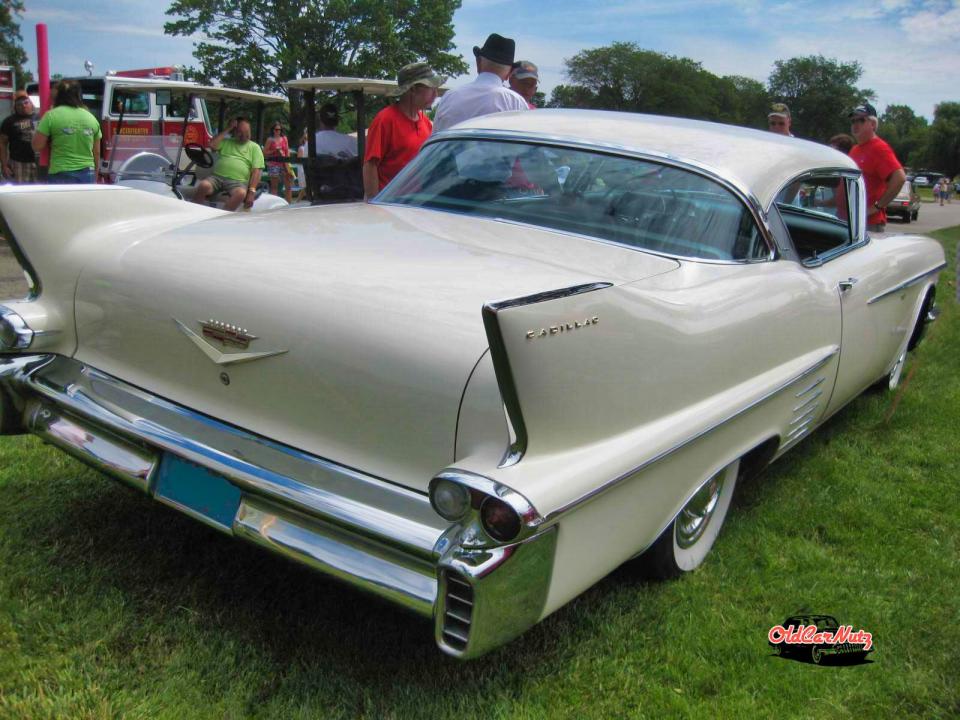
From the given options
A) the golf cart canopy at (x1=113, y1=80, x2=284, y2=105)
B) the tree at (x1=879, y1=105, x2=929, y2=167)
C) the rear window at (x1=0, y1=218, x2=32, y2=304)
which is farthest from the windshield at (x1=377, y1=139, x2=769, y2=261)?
the tree at (x1=879, y1=105, x2=929, y2=167)

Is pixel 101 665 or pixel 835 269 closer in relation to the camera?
pixel 101 665

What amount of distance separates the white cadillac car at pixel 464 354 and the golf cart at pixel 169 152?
4.69 meters

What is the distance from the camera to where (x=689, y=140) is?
3018 millimetres

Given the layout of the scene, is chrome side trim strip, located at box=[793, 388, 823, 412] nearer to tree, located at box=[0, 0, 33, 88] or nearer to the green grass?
the green grass

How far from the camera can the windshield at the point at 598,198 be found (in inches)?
106

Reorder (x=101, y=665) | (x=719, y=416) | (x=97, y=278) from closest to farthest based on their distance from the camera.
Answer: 1. (x=101, y=665)
2. (x=719, y=416)
3. (x=97, y=278)

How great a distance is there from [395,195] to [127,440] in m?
1.42

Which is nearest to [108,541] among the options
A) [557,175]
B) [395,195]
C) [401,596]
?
[401,596]

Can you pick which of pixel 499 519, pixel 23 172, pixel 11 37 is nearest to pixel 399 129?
pixel 499 519

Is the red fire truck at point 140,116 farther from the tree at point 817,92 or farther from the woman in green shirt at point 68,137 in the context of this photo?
the tree at point 817,92

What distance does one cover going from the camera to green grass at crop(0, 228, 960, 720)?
2.02 m

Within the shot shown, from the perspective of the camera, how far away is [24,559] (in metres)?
2.51

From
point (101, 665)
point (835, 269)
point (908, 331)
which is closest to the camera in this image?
point (101, 665)

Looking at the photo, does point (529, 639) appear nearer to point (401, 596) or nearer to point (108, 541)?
point (401, 596)
